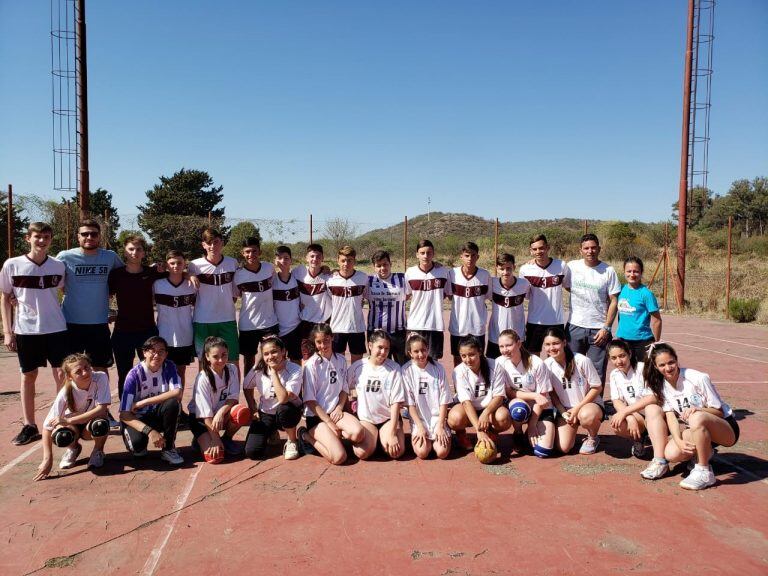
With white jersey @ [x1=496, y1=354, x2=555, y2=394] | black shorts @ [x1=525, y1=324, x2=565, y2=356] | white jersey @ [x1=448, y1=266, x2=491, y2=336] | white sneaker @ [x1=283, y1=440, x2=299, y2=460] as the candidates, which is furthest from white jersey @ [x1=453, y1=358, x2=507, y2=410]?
white sneaker @ [x1=283, y1=440, x2=299, y2=460]

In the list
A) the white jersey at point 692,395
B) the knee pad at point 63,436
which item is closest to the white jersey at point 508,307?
the white jersey at point 692,395

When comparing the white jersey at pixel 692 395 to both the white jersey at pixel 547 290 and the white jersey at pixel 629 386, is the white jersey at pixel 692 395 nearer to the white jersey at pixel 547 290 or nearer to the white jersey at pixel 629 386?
the white jersey at pixel 629 386

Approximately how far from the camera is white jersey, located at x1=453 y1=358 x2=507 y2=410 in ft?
15.9

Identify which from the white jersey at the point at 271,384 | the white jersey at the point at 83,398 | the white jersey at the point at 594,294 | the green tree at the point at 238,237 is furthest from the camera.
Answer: the green tree at the point at 238,237

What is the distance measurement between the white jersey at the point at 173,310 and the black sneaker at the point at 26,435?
137 centimetres

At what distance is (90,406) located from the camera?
455 cm

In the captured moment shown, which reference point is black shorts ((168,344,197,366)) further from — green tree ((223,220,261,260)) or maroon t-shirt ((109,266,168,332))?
green tree ((223,220,261,260))

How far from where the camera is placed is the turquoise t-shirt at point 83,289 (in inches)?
202

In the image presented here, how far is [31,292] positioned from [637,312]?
546 cm

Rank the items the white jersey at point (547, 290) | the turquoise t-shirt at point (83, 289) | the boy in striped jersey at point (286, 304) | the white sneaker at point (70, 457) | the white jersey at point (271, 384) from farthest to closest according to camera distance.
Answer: the boy in striped jersey at point (286, 304)
the white jersey at point (547, 290)
the turquoise t-shirt at point (83, 289)
the white jersey at point (271, 384)
the white sneaker at point (70, 457)

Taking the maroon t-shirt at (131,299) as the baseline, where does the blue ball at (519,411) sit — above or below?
below

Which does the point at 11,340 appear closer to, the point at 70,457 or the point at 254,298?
the point at 70,457

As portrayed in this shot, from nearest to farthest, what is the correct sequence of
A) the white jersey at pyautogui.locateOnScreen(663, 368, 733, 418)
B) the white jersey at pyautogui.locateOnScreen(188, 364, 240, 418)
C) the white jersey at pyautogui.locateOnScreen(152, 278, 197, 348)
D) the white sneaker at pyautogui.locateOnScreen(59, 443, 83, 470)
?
the white jersey at pyautogui.locateOnScreen(663, 368, 733, 418) < the white sneaker at pyautogui.locateOnScreen(59, 443, 83, 470) < the white jersey at pyautogui.locateOnScreen(188, 364, 240, 418) < the white jersey at pyautogui.locateOnScreen(152, 278, 197, 348)

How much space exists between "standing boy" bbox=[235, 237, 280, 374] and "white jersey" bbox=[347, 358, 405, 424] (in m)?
1.33
